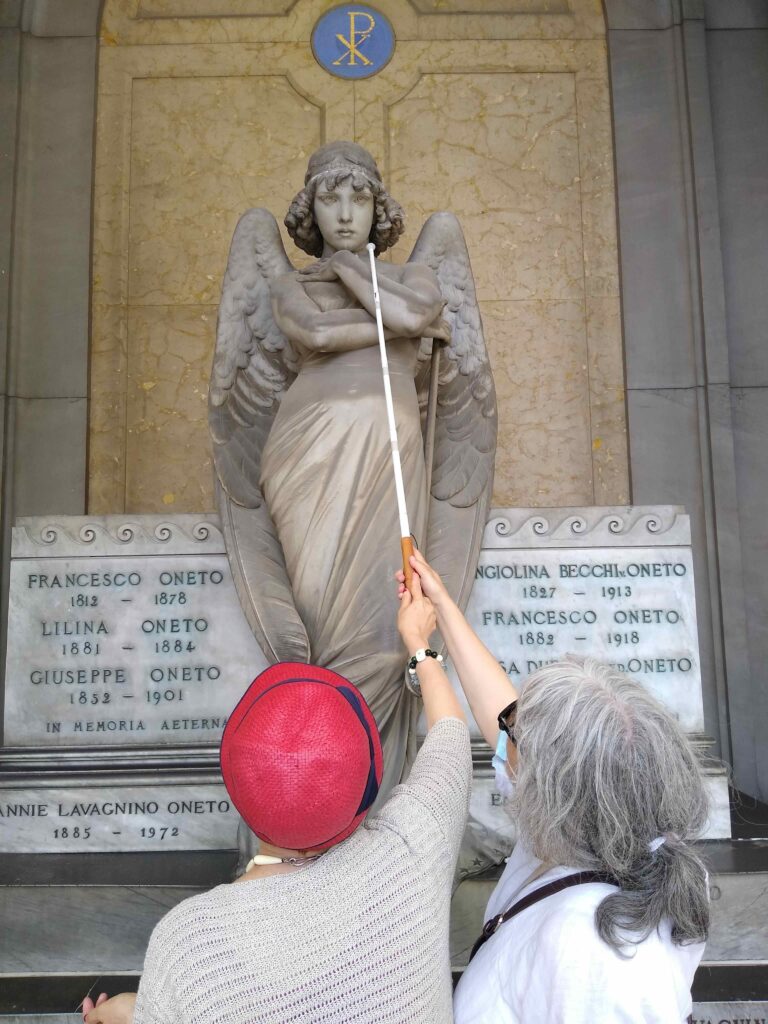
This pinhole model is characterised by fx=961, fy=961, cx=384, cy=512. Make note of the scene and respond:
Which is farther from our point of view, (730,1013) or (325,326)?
(325,326)

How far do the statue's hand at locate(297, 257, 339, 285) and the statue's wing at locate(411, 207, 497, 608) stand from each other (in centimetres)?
56

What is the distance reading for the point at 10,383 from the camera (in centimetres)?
579

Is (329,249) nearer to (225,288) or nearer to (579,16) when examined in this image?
(225,288)

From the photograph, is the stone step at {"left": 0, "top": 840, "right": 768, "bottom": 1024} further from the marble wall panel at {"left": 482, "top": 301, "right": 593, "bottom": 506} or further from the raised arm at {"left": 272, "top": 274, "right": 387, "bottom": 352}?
the marble wall panel at {"left": 482, "top": 301, "right": 593, "bottom": 506}

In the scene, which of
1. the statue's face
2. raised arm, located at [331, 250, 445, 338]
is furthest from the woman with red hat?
the statue's face

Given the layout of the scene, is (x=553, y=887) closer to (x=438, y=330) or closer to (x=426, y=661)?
(x=426, y=661)

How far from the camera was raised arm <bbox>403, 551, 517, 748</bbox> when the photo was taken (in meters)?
1.67

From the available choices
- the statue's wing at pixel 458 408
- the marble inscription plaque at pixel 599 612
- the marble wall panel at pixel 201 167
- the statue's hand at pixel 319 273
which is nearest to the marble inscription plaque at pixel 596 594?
the marble inscription plaque at pixel 599 612

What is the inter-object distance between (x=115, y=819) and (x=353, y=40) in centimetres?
519

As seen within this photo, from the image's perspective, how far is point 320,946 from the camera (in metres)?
1.12

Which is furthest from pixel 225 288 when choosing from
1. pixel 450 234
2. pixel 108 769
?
pixel 108 769

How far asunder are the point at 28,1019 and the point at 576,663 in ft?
6.57

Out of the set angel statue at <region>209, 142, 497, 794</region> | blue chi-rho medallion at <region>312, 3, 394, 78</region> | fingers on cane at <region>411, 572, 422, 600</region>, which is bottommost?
fingers on cane at <region>411, 572, 422, 600</region>

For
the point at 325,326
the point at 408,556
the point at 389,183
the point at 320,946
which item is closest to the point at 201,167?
the point at 389,183
